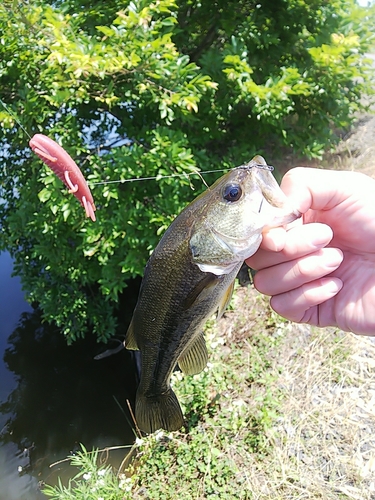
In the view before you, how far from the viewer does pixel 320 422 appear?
306cm

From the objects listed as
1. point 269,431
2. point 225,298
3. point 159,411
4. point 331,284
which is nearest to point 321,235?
point 331,284

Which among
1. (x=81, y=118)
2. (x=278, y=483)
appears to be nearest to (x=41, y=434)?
(x=278, y=483)

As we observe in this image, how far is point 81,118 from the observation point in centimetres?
396

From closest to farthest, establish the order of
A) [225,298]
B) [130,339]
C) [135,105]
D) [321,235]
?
[321,235], [225,298], [130,339], [135,105]

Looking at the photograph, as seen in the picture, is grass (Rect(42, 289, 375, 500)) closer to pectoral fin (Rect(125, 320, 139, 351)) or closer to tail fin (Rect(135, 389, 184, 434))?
tail fin (Rect(135, 389, 184, 434))

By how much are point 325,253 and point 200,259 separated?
461 millimetres

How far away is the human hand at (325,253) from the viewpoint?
4.94 ft

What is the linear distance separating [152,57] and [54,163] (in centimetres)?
181

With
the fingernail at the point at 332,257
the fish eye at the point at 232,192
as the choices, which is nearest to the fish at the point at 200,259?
the fish eye at the point at 232,192

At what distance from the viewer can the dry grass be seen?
275 centimetres

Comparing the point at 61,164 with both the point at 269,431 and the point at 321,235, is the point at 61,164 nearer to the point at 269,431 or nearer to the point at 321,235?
the point at 321,235

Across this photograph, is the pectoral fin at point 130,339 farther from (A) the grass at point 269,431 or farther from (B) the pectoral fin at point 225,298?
(A) the grass at point 269,431

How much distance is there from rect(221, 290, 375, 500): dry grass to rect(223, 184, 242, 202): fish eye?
218 centimetres

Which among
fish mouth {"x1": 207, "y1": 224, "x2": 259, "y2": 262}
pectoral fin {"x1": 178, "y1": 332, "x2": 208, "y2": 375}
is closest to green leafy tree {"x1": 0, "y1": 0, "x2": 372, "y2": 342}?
pectoral fin {"x1": 178, "y1": 332, "x2": 208, "y2": 375}
